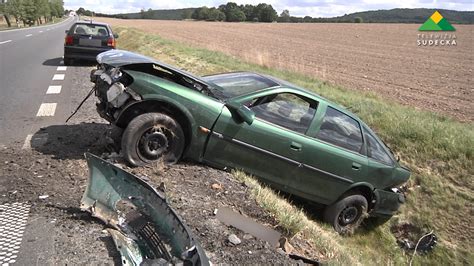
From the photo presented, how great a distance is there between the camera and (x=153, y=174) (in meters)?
5.03

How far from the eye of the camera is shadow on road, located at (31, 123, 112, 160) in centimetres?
556

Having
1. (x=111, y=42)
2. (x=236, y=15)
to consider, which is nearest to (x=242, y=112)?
(x=111, y=42)

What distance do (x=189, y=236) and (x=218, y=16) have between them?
411ft

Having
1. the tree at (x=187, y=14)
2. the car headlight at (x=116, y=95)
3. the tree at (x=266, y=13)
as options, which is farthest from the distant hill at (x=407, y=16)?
the car headlight at (x=116, y=95)

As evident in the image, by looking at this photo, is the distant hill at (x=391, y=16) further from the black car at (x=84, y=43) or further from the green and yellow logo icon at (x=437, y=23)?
the black car at (x=84, y=43)

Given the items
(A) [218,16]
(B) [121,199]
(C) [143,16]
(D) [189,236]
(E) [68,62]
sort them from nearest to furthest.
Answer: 1. (D) [189,236]
2. (B) [121,199]
3. (E) [68,62]
4. (A) [218,16]
5. (C) [143,16]

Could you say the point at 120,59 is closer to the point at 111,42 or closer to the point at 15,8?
the point at 111,42

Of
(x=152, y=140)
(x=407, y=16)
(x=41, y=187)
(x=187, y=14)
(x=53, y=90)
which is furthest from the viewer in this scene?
(x=187, y=14)

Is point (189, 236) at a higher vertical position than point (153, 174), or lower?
higher

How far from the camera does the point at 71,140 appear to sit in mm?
6145

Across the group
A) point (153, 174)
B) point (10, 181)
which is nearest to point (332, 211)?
point (153, 174)

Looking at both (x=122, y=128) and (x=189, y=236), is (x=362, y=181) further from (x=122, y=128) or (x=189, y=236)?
(x=189, y=236)

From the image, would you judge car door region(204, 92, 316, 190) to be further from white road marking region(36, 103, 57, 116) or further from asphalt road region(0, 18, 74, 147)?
white road marking region(36, 103, 57, 116)

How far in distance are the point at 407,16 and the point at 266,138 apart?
12600 centimetres
